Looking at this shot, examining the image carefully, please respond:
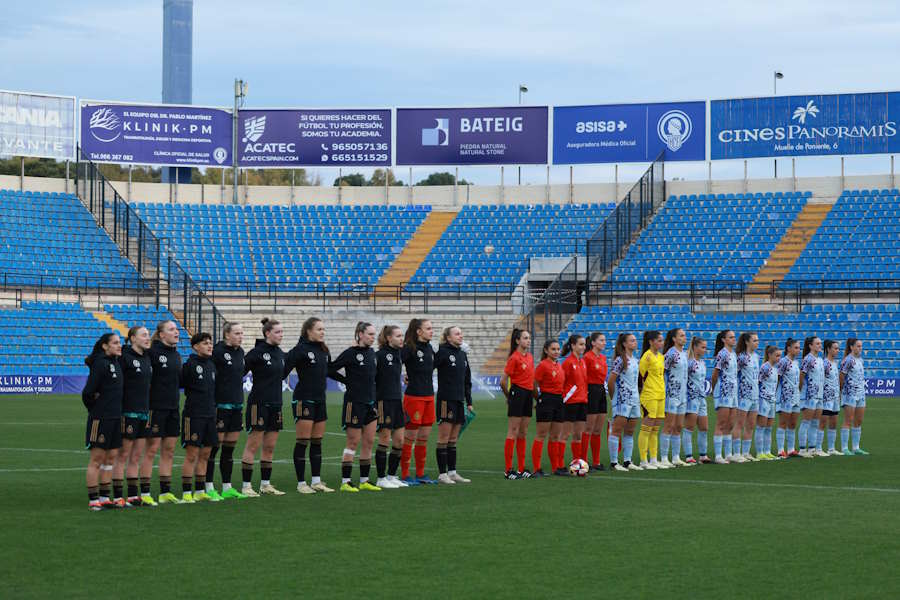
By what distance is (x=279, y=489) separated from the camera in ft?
48.2

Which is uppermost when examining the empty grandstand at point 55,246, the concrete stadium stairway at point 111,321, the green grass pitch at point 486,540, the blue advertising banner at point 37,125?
the blue advertising banner at point 37,125

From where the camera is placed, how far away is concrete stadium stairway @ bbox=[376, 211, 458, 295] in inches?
1946

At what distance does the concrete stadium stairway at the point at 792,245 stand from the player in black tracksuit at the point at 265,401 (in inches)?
1197

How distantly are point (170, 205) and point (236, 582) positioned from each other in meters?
46.6

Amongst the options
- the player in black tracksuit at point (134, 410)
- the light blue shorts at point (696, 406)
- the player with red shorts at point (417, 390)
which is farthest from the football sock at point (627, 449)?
the player in black tracksuit at point (134, 410)

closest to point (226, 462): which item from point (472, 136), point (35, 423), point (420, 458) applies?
point (420, 458)

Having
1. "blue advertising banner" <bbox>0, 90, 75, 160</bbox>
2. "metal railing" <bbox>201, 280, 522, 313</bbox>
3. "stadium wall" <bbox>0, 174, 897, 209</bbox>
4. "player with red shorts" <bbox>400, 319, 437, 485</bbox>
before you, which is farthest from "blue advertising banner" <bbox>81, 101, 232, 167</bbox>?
"player with red shorts" <bbox>400, 319, 437, 485</bbox>

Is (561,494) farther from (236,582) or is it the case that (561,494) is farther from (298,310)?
(298,310)

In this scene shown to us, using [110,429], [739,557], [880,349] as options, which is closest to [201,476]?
[110,429]

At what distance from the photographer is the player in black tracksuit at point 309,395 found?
14.4 m

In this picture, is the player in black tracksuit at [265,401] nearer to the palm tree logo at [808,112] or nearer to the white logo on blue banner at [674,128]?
the white logo on blue banner at [674,128]

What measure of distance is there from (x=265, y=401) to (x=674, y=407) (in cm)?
649

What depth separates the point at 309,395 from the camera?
14406mm

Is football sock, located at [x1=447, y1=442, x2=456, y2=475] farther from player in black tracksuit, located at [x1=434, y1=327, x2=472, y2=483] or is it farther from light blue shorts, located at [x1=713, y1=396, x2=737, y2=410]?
light blue shorts, located at [x1=713, y1=396, x2=737, y2=410]
